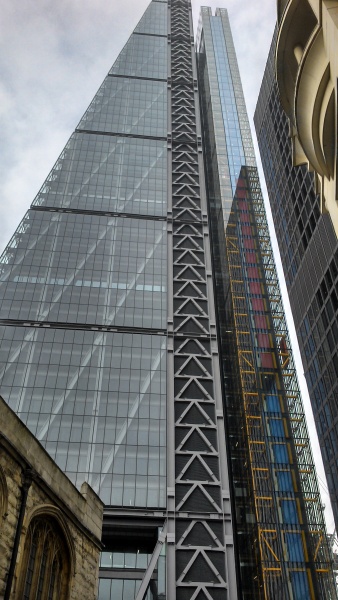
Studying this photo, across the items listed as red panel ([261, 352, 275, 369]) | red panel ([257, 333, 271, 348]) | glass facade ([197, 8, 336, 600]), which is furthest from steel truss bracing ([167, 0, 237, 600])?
red panel ([261, 352, 275, 369])

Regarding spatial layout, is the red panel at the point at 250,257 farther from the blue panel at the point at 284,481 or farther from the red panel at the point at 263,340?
the blue panel at the point at 284,481

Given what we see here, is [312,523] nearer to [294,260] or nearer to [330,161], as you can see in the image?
[294,260]

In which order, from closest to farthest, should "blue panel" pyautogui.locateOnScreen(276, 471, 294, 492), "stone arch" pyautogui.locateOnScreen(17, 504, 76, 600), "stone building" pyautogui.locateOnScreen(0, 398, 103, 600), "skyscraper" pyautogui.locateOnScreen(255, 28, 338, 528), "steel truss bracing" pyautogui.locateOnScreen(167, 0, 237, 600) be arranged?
"stone building" pyautogui.locateOnScreen(0, 398, 103, 600), "stone arch" pyautogui.locateOnScreen(17, 504, 76, 600), "steel truss bracing" pyautogui.locateOnScreen(167, 0, 237, 600), "skyscraper" pyautogui.locateOnScreen(255, 28, 338, 528), "blue panel" pyautogui.locateOnScreen(276, 471, 294, 492)

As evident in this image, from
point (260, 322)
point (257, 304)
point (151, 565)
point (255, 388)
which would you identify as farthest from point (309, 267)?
point (151, 565)

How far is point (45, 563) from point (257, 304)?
58.9 meters

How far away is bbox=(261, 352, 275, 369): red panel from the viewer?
6794cm

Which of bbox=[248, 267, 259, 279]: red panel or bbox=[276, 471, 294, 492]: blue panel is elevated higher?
bbox=[248, 267, 259, 279]: red panel

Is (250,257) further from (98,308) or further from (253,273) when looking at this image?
(98,308)

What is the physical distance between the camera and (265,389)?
66062 millimetres

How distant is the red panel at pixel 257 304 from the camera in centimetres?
7250

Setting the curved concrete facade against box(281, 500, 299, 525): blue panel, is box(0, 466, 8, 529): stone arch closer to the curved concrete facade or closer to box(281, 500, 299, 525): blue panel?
the curved concrete facade

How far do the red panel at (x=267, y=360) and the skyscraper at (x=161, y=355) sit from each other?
0.16 m

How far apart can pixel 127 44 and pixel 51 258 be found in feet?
153

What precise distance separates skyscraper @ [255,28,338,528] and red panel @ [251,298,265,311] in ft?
17.8
